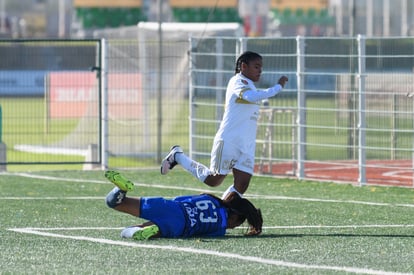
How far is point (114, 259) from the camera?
10898mm

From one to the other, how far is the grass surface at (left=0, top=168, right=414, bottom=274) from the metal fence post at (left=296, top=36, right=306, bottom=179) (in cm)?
91

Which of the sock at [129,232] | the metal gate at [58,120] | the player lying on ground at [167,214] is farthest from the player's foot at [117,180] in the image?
the metal gate at [58,120]

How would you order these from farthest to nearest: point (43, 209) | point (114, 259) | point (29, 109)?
1. point (29, 109)
2. point (43, 209)
3. point (114, 259)

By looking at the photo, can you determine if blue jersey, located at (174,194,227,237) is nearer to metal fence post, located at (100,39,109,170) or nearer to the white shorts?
the white shorts

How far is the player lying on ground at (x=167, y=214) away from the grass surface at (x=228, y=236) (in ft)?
0.54

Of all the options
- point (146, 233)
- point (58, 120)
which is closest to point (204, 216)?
point (146, 233)

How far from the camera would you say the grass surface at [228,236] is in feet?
34.5

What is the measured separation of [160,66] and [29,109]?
10.3 meters

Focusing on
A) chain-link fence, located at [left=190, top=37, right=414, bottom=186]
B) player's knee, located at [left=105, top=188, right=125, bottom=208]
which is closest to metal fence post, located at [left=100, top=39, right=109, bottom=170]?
chain-link fence, located at [left=190, top=37, right=414, bottom=186]

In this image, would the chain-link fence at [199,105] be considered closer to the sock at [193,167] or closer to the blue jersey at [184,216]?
the sock at [193,167]

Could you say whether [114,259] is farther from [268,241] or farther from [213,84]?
[213,84]

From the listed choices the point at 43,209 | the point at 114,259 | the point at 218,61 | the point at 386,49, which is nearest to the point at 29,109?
the point at 386,49

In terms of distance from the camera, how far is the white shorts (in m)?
13.1

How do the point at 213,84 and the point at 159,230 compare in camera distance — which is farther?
the point at 213,84
